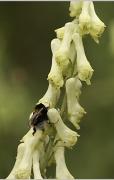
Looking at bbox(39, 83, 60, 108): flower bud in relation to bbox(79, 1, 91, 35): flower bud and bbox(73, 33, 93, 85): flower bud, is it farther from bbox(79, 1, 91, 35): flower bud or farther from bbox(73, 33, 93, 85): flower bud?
bbox(79, 1, 91, 35): flower bud

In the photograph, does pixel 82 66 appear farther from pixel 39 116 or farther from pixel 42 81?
pixel 42 81

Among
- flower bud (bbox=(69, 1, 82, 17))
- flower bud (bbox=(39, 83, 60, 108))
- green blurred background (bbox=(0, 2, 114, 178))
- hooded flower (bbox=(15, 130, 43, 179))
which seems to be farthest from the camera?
green blurred background (bbox=(0, 2, 114, 178))

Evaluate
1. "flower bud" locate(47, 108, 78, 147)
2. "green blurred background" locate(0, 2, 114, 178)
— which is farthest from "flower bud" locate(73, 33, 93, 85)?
"green blurred background" locate(0, 2, 114, 178)

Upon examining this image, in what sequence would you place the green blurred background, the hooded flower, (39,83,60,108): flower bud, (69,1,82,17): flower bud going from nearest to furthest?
the hooded flower → (39,83,60,108): flower bud → (69,1,82,17): flower bud → the green blurred background

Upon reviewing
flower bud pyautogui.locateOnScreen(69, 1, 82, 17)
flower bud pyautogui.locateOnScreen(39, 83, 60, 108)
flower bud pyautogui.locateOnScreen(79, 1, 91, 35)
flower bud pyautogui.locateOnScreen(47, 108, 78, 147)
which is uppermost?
flower bud pyautogui.locateOnScreen(69, 1, 82, 17)

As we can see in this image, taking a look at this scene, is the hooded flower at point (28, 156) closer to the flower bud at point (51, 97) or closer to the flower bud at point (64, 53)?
the flower bud at point (51, 97)

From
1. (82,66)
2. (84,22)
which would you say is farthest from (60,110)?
(84,22)

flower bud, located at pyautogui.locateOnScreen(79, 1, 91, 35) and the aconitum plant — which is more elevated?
flower bud, located at pyautogui.locateOnScreen(79, 1, 91, 35)
